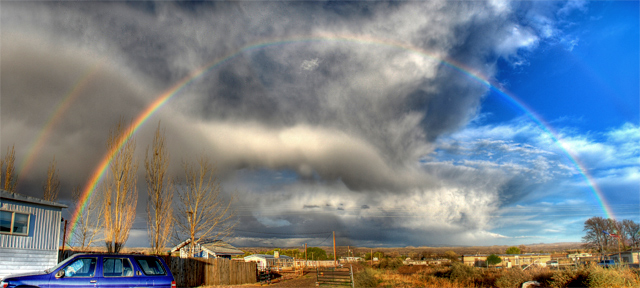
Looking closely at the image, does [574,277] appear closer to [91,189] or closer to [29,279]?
[29,279]

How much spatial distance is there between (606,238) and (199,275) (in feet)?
265

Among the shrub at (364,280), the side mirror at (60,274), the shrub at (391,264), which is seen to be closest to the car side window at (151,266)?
the side mirror at (60,274)

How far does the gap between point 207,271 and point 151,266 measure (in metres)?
14.7

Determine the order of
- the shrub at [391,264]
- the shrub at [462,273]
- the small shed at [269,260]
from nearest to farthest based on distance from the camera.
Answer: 1. the shrub at [462,273]
2. the shrub at [391,264]
3. the small shed at [269,260]

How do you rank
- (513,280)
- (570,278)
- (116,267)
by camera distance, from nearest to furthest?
(116,267), (570,278), (513,280)

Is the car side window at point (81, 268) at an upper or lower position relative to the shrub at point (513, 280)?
upper

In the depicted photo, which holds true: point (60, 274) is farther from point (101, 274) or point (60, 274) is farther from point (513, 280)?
point (513, 280)

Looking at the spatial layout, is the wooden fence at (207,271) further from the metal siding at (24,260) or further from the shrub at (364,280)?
the shrub at (364,280)

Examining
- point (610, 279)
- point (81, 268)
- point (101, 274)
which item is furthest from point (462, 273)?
A: point (81, 268)

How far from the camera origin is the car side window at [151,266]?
1223 centimetres

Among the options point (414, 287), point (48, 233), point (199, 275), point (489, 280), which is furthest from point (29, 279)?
point (489, 280)

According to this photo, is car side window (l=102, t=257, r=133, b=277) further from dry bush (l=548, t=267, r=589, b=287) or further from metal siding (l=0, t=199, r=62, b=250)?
dry bush (l=548, t=267, r=589, b=287)

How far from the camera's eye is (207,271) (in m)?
26.2

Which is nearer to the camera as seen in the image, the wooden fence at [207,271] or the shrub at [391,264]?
the wooden fence at [207,271]
